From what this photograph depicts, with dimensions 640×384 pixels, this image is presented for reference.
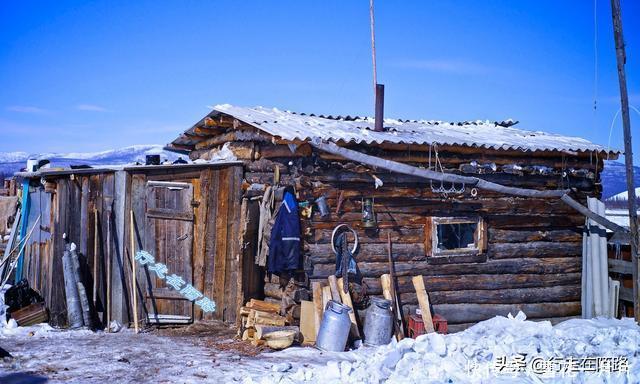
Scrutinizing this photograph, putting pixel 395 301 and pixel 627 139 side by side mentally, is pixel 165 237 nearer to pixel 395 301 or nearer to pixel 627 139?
pixel 395 301

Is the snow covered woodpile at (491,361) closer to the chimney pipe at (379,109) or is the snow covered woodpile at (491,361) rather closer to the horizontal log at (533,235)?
the horizontal log at (533,235)

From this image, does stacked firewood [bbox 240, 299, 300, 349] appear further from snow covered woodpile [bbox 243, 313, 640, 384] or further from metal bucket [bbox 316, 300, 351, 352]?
metal bucket [bbox 316, 300, 351, 352]

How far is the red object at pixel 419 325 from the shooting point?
886cm

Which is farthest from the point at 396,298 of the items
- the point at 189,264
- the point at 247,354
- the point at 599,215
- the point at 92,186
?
the point at 92,186

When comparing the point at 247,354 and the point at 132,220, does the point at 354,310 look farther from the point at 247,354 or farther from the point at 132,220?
the point at 132,220

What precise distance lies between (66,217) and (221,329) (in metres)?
3.51

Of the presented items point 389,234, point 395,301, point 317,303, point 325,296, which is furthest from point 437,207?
point 317,303

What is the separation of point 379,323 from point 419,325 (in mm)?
721

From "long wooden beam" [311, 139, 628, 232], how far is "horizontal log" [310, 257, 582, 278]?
3.43 ft

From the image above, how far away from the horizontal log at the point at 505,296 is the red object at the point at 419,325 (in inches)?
16.9

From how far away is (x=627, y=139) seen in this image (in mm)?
9305

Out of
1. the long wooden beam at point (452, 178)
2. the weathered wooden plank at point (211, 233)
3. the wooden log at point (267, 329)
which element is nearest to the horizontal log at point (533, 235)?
the long wooden beam at point (452, 178)

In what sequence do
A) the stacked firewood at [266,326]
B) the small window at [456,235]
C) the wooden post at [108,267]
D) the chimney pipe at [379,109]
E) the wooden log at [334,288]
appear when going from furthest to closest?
1. the chimney pipe at [379,109]
2. the small window at [456,235]
3. the wooden post at [108,267]
4. the wooden log at [334,288]
5. the stacked firewood at [266,326]

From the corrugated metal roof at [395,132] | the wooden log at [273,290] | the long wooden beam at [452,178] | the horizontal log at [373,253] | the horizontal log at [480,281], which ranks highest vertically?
the corrugated metal roof at [395,132]
